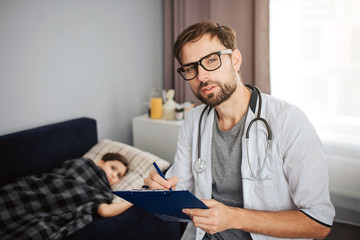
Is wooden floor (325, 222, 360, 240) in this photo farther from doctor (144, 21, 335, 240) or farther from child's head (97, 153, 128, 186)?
child's head (97, 153, 128, 186)

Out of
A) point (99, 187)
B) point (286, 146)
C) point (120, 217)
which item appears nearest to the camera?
point (286, 146)

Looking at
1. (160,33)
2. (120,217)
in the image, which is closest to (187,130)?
(120,217)

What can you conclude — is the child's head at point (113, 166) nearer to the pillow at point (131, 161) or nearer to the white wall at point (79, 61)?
the pillow at point (131, 161)

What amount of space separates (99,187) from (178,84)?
1.65 metres

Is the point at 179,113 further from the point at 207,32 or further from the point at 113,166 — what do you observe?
the point at 207,32

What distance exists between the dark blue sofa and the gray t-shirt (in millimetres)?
631

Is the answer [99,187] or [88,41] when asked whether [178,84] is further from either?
[99,187]

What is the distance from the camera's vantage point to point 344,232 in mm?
2242

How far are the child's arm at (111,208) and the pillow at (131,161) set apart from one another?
3.4 inches

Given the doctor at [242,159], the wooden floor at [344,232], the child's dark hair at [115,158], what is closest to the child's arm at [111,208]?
the child's dark hair at [115,158]

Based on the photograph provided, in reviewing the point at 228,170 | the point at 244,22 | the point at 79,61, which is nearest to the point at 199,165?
the point at 228,170

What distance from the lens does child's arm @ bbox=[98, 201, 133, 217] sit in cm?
170

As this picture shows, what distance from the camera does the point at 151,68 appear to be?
3.28m

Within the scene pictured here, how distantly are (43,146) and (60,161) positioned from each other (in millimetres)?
196
